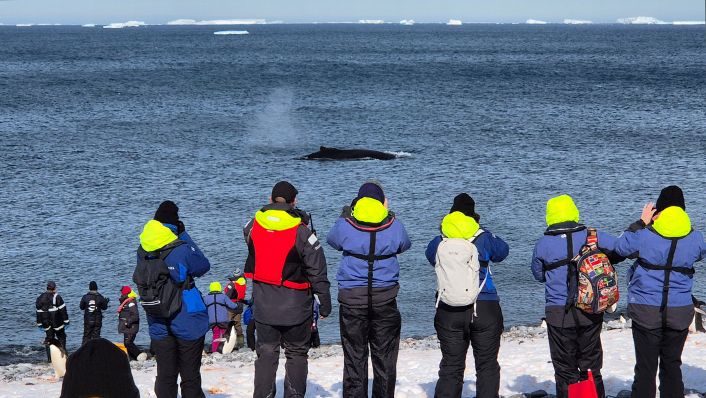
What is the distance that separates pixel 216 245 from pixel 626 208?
689 inches

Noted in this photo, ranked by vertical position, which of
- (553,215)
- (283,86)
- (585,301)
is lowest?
(283,86)

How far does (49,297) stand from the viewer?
747 inches

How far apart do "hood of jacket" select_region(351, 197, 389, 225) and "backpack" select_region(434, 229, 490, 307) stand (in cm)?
72

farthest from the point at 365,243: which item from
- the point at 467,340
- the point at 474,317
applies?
the point at 467,340

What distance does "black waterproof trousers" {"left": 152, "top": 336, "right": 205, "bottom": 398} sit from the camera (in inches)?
378

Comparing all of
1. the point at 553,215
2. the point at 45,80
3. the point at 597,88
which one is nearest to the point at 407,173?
the point at 553,215

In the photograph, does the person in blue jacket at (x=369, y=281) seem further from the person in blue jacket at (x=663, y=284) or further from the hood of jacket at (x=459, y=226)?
the person in blue jacket at (x=663, y=284)

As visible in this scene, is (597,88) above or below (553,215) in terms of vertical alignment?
below

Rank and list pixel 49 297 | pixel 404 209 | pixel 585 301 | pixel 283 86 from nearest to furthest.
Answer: pixel 585 301 → pixel 49 297 → pixel 404 209 → pixel 283 86

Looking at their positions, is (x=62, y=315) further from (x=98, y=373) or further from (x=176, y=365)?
(x=98, y=373)

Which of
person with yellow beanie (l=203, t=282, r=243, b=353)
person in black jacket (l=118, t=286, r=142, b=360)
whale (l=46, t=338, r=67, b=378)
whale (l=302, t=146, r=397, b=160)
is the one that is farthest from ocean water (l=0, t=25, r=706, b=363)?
whale (l=46, t=338, r=67, b=378)

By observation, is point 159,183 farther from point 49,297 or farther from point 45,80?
point 45,80

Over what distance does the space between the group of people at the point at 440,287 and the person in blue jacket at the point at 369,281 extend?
0.04 feet

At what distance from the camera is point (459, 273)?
31.3 feet
